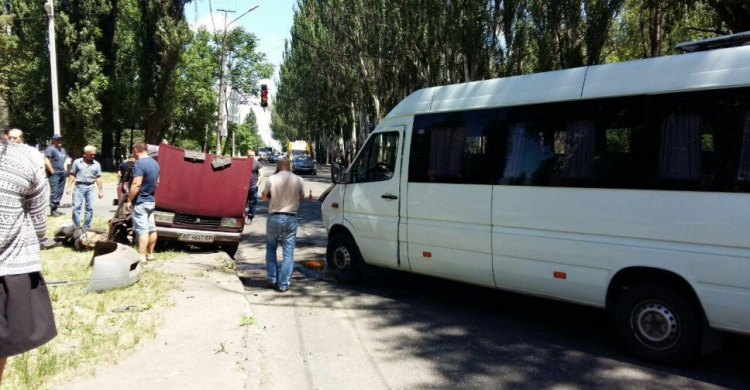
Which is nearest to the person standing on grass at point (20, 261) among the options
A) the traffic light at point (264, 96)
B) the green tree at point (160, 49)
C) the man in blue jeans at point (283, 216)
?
the man in blue jeans at point (283, 216)

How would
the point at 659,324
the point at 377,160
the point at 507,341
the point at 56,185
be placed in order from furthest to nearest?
the point at 56,185 < the point at 377,160 < the point at 507,341 < the point at 659,324

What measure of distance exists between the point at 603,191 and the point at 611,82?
1020mm

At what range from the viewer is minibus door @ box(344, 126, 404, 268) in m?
6.80

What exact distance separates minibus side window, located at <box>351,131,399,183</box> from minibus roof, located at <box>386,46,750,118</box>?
0.79 meters

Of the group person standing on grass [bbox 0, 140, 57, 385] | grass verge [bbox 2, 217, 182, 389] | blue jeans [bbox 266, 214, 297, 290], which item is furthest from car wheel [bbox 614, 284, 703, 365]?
person standing on grass [bbox 0, 140, 57, 385]

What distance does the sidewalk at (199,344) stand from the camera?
12.7 feet

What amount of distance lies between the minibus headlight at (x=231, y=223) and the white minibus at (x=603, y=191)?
3588 millimetres

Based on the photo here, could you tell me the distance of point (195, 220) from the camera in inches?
354

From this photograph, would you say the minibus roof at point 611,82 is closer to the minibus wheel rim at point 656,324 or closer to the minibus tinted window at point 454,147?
the minibus tinted window at point 454,147

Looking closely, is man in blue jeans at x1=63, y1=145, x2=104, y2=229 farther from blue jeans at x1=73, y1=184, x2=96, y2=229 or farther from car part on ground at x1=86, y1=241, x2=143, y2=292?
car part on ground at x1=86, y1=241, x2=143, y2=292

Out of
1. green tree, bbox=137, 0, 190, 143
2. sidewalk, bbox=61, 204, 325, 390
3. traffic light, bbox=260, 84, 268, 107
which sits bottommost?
Answer: sidewalk, bbox=61, 204, 325, 390

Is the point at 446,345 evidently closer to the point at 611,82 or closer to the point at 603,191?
the point at 603,191

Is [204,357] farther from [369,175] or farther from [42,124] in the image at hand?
[42,124]

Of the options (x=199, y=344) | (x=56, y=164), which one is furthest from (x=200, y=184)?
(x=56, y=164)
